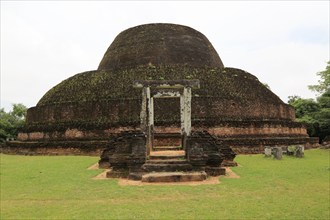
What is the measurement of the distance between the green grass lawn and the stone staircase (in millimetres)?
579

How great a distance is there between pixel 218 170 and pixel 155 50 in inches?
499

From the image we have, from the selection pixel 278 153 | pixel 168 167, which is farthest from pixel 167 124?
pixel 168 167

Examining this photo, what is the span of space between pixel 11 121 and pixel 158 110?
19771 millimetres

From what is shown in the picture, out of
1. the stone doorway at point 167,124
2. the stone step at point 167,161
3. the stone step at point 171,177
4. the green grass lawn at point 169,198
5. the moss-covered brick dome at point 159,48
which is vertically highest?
the moss-covered brick dome at point 159,48

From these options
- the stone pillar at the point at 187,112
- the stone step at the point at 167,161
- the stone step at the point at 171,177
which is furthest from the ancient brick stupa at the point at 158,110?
the stone step at the point at 171,177

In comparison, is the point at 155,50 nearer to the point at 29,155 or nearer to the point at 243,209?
the point at 29,155

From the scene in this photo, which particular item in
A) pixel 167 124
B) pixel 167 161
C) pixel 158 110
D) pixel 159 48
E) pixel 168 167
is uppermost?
pixel 159 48

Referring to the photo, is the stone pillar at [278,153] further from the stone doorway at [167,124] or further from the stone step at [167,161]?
the stone step at [167,161]

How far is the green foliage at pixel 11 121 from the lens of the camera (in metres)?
28.5

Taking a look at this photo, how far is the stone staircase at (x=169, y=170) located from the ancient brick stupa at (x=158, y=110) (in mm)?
5999

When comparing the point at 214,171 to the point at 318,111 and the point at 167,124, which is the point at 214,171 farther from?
the point at 318,111

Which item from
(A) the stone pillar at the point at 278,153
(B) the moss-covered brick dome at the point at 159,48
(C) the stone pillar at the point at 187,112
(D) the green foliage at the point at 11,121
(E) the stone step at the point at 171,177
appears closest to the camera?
(E) the stone step at the point at 171,177

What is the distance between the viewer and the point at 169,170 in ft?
27.4

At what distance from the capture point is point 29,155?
16672 millimetres
